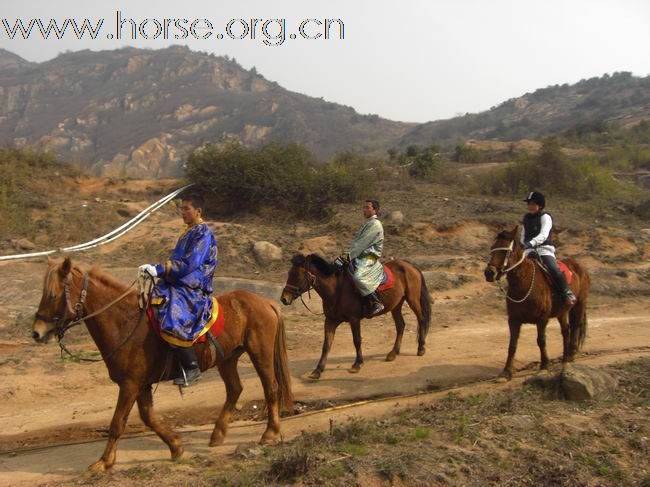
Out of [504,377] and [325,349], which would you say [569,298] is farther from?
[325,349]

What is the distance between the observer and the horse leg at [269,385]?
6141 mm

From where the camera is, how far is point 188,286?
562 cm

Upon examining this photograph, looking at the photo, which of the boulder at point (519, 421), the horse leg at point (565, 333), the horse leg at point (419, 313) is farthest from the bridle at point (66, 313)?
the horse leg at point (565, 333)

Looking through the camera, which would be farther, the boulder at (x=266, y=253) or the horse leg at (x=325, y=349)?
the boulder at (x=266, y=253)

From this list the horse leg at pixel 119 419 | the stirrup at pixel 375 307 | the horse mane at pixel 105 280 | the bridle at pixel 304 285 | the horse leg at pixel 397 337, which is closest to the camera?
the horse leg at pixel 119 419

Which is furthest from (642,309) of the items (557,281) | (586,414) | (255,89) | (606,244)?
(255,89)

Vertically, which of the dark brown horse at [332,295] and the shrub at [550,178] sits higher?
the shrub at [550,178]

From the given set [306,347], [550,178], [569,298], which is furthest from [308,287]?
[550,178]

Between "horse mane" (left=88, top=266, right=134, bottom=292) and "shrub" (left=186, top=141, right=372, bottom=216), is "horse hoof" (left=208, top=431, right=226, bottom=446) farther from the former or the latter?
"shrub" (left=186, top=141, right=372, bottom=216)

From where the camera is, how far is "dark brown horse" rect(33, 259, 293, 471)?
511 centimetres

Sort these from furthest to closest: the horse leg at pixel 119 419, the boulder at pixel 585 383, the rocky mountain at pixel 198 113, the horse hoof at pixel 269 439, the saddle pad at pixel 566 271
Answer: the rocky mountain at pixel 198 113
the saddle pad at pixel 566 271
the boulder at pixel 585 383
the horse hoof at pixel 269 439
the horse leg at pixel 119 419

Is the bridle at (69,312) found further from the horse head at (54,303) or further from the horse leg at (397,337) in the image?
the horse leg at (397,337)

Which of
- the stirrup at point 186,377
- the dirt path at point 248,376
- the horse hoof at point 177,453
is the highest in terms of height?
the stirrup at point 186,377

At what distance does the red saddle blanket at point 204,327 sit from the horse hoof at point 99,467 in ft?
4.11
